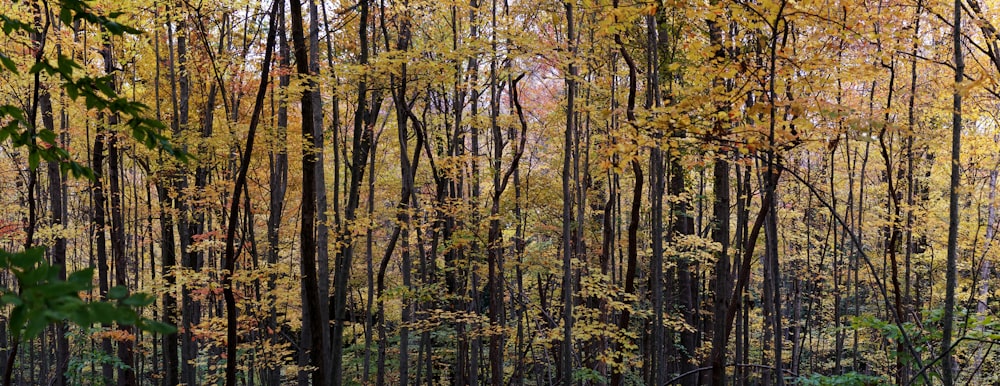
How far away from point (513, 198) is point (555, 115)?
6.00 ft

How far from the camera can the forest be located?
13.8ft

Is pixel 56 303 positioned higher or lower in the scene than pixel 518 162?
lower

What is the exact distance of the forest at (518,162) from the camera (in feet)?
13.8

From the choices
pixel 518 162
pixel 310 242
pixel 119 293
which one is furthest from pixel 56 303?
pixel 518 162

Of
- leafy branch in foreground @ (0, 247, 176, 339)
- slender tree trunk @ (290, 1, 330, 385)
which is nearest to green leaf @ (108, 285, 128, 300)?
leafy branch in foreground @ (0, 247, 176, 339)

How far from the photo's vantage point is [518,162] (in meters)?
9.46

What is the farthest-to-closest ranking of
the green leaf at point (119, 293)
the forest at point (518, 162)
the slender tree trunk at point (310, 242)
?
the slender tree trunk at point (310, 242)
the forest at point (518, 162)
the green leaf at point (119, 293)

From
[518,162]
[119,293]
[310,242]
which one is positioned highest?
[518,162]

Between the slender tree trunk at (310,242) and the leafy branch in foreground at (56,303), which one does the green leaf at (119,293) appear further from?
the slender tree trunk at (310,242)

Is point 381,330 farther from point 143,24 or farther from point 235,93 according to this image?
point 143,24

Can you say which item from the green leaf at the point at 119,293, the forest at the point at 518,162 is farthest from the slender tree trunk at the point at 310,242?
the green leaf at the point at 119,293

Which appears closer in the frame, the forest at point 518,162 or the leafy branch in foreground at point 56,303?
the leafy branch in foreground at point 56,303

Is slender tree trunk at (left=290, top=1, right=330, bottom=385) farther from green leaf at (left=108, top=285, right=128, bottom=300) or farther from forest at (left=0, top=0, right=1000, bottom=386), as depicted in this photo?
green leaf at (left=108, top=285, right=128, bottom=300)

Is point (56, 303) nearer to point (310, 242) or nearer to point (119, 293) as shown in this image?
point (119, 293)
